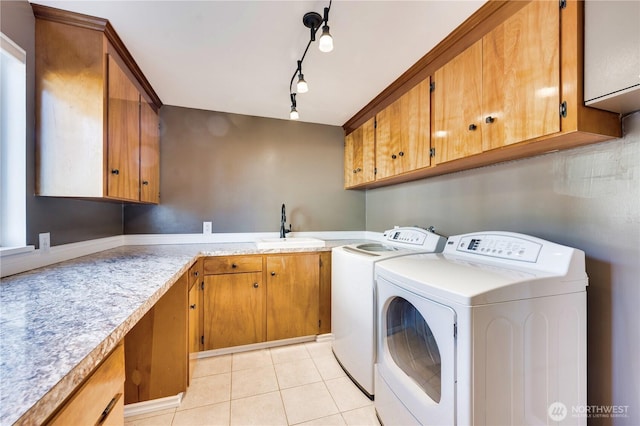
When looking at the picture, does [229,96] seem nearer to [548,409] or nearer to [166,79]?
[166,79]

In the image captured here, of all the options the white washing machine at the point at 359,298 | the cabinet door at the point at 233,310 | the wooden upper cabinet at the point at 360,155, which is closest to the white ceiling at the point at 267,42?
the wooden upper cabinet at the point at 360,155

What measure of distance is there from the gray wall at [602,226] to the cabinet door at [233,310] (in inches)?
74.9

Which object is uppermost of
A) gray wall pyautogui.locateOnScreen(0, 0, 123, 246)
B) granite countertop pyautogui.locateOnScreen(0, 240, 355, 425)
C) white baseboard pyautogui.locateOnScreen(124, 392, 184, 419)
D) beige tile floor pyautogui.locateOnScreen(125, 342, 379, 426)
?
gray wall pyautogui.locateOnScreen(0, 0, 123, 246)

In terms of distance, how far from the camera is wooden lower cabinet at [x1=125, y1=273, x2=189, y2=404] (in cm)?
151

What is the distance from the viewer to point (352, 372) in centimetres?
178

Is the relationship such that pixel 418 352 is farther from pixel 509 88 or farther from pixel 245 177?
pixel 245 177

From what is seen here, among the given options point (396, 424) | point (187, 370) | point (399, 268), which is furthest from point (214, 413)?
point (399, 268)

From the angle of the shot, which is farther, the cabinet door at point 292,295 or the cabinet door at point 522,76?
the cabinet door at point 292,295

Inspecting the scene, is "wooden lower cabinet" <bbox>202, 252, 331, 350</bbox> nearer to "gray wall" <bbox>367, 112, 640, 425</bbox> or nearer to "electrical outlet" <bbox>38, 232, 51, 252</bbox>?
"electrical outlet" <bbox>38, 232, 51, 252</bbox>

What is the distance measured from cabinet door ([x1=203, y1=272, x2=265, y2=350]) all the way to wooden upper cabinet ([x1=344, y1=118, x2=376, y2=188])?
1375 mm

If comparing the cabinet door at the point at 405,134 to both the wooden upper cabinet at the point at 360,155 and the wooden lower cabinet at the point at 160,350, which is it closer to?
the wooden upper cabinet at the point at 360,155

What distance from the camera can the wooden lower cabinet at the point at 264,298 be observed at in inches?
83.0

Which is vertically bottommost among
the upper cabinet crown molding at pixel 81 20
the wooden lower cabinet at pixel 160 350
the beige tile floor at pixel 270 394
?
the beige tile floor at pixel 270 394

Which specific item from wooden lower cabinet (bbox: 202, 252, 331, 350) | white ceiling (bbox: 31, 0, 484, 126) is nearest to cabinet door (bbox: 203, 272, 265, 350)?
wooden lower cabinet (bbox: 202, 252, 331, 350)
